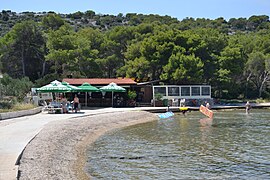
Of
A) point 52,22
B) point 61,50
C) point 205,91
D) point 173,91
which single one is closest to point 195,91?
point 205,91

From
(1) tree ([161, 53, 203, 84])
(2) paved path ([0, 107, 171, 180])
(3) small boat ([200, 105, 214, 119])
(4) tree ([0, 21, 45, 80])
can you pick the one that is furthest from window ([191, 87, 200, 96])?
(2) paved path ([0, 107, 171, 180])

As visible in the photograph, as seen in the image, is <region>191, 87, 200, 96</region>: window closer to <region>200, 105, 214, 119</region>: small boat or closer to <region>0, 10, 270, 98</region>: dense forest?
<region>0, 10, 270, 98</region>: dense forest

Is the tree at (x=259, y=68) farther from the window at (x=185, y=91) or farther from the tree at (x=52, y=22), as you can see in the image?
the tree at (x=52, y=22)

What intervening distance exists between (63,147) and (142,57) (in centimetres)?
3107

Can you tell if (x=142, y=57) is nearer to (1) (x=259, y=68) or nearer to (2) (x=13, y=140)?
(1) (x=259, y=68)

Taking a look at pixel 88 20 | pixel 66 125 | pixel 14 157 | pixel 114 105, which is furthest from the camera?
pixel 88 20

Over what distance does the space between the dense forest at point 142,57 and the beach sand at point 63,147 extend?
623 inches

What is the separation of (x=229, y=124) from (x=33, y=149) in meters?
17.7

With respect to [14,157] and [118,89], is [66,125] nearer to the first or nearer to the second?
[14,157]

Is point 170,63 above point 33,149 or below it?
above

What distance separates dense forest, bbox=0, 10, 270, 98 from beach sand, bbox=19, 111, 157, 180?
1583 cm

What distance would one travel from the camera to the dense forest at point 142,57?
45.9 meters

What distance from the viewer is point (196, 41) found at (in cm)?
4878

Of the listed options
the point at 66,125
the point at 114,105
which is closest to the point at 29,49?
the point at 114,105
